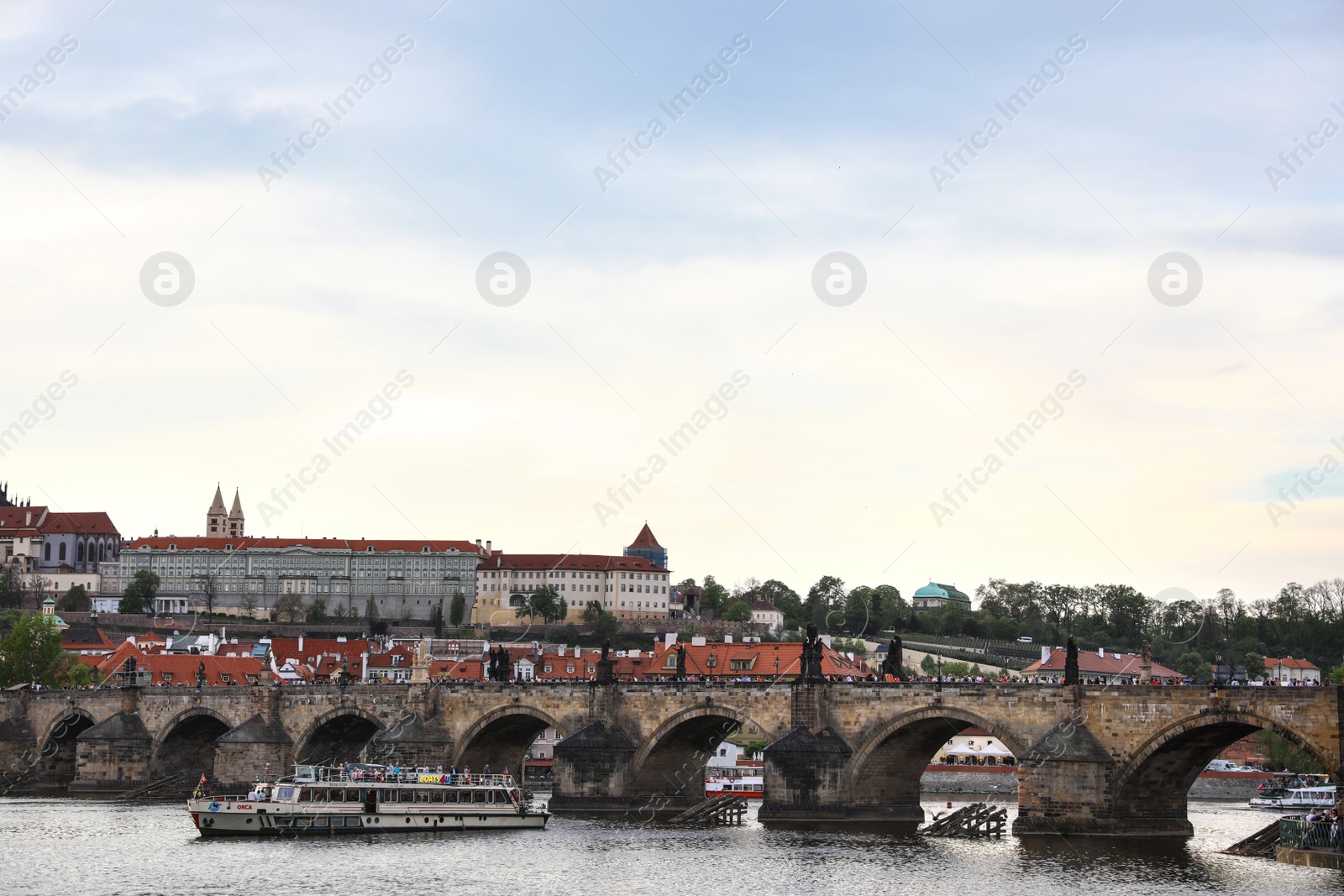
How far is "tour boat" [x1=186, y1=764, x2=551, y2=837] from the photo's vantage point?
210 feet

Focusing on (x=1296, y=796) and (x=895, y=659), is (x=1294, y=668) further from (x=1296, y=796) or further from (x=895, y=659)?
(x=895, y=659)

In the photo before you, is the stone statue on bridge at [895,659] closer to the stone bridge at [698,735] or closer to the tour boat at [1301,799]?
the stone bridge at [698,735]

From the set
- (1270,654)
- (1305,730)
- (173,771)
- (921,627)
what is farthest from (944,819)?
(921,627)

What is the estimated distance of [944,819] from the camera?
64.5 m

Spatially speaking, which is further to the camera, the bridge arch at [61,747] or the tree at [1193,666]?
the tree at [1193,666]

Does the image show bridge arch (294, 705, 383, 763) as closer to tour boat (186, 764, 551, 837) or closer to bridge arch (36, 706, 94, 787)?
tour boat (186, 764, 551, 837)

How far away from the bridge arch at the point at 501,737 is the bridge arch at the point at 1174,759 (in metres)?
27.1

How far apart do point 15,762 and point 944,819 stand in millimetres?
58670

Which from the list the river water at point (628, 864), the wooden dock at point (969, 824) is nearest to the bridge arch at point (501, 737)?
the river water at point (628, 864)

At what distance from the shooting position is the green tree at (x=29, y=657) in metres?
111

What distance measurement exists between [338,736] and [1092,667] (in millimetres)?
73904

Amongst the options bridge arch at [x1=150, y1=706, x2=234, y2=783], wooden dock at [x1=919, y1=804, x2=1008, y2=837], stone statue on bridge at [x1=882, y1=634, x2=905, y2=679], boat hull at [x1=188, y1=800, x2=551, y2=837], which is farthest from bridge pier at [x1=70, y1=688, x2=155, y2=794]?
wooden dock at [x1=919, y1=804, x2=1008, y2=837]

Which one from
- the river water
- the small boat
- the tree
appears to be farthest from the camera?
the tree

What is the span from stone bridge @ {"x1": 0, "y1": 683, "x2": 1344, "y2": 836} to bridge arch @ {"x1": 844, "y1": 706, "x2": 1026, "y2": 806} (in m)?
0.08
